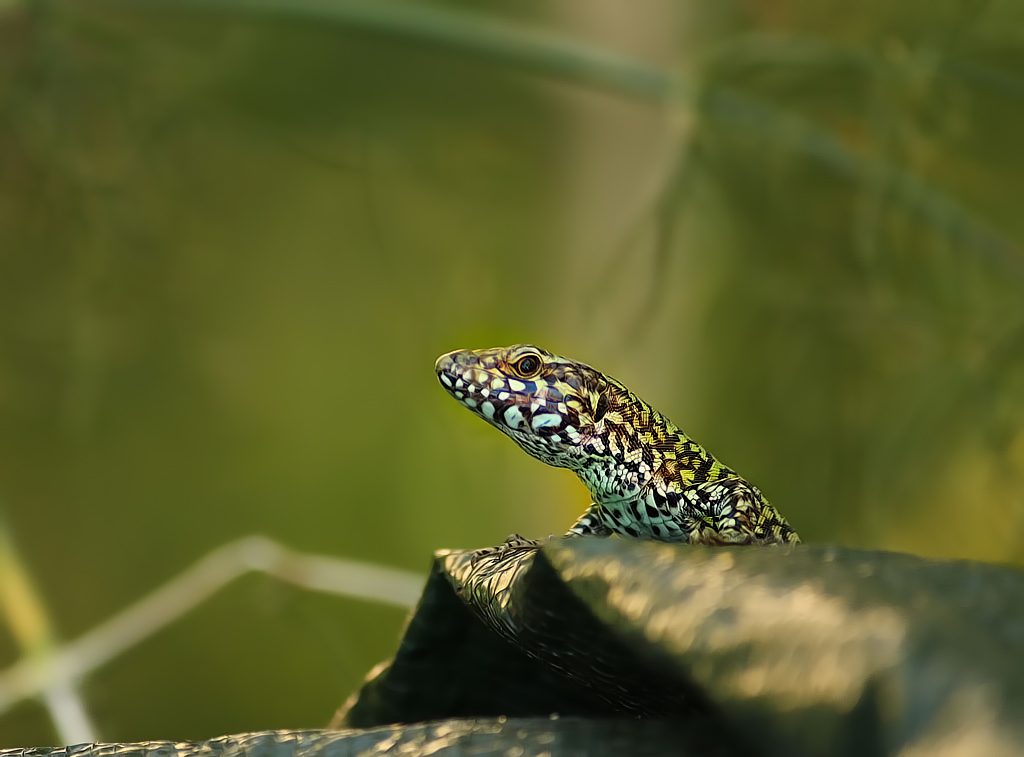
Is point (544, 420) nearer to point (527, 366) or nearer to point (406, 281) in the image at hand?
point (527, 366)

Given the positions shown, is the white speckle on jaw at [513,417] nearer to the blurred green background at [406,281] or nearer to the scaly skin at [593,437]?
the scaly skin at [593,437]

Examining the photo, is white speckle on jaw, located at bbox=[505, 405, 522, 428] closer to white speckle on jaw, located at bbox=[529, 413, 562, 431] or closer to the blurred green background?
white speckle on jaw, located at bbox=[529, 413, 562, 431]

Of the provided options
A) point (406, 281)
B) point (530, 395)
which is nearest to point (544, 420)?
point (530, 395)

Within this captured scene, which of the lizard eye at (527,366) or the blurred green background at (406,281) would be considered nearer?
the lizard eye at (527,366)

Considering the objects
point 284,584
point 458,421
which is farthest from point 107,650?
point 458,421

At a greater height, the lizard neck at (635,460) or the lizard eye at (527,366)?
the lizard eye at (527,366)

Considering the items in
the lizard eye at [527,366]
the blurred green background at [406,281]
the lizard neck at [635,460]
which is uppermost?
the blurred green background at [406,281]

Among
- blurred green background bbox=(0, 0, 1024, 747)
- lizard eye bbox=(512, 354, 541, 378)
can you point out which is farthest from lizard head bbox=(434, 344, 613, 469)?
blurred green background bbox=(0, 0, 1024, 747)

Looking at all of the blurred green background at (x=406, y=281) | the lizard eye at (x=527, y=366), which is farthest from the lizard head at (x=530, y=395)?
the blurred green background at (x=406, y=281)
